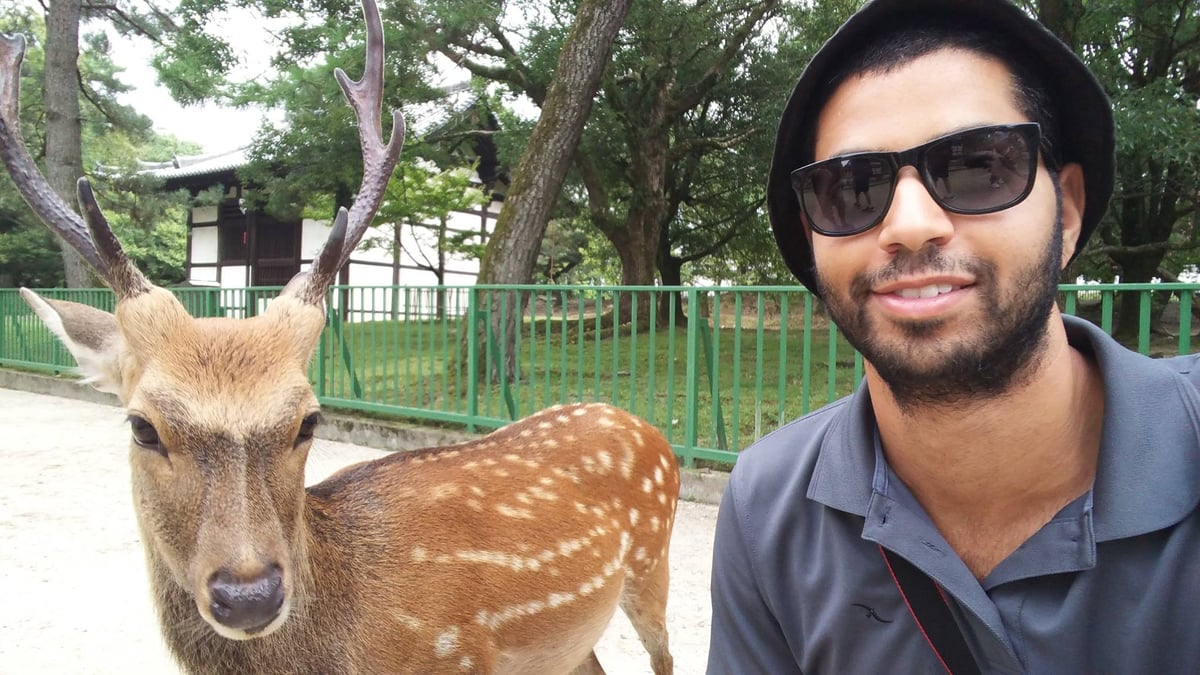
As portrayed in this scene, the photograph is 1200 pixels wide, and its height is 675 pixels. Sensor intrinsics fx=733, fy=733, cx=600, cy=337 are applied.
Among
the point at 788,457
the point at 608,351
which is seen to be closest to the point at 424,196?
the point at 608,351

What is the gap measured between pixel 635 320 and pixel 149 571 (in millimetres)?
4194

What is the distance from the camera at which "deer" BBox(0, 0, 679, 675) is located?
5.38 ft

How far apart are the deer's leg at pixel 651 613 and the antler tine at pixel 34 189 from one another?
1995 millimetres

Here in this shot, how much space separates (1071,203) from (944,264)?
36 cm

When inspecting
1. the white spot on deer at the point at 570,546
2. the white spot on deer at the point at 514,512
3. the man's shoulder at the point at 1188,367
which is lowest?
the white spot on deer at the point at 570,546

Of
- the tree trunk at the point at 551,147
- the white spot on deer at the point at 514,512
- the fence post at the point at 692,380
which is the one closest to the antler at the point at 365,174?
the white spot on deer at the point at 514,512

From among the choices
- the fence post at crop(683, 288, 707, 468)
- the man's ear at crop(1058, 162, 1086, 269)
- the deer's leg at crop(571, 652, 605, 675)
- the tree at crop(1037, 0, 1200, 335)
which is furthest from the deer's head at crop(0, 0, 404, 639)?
the tree at crop(1037, 0, 1200, 335)

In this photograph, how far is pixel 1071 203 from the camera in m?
1.20

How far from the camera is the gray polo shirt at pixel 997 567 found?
0.95 metres

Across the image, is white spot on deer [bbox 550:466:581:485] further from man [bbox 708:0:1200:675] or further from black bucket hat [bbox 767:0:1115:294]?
black bucket hat [bbox 767:0:1115:294]

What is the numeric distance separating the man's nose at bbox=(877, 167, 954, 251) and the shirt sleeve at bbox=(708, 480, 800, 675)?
1.87 feet

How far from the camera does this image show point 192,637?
5.91 ft

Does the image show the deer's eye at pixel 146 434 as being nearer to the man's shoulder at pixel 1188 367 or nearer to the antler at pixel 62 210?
the antler at pixel 62 210

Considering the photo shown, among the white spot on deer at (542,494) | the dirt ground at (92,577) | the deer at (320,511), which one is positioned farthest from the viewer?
the dirt ground at (92,577)
